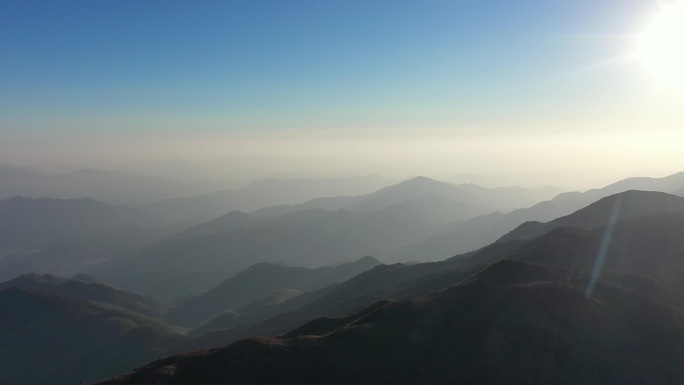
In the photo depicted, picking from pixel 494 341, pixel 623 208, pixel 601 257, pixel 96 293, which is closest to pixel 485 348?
pixel 494 341

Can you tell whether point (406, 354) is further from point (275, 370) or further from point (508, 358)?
point (275, 370)

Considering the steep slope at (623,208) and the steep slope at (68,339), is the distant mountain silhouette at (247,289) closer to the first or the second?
the steep slope at (68,339)

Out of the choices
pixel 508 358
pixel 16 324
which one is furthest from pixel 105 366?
pixel 508 358

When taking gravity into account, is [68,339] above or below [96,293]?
below

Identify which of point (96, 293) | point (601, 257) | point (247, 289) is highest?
point (601, 257)

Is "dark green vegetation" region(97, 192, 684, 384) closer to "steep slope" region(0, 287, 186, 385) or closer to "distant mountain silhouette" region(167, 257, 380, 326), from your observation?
"steep slope" region(0, 287, 186, 385)

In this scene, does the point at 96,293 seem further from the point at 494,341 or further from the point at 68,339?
the point at 494,341

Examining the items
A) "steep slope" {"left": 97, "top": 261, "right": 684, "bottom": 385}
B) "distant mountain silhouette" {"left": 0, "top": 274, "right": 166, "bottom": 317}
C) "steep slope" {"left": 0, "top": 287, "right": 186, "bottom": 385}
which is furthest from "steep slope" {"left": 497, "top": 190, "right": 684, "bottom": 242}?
"distant mountain silhouette" {"left": 0, "top": 274, "right": 166, "bottom": 317}
